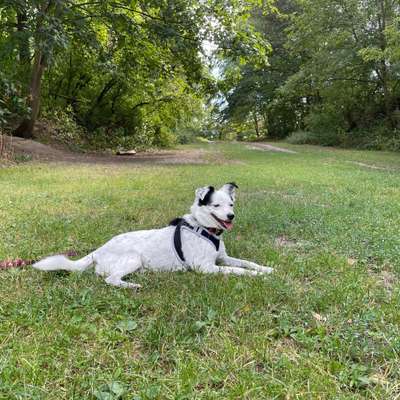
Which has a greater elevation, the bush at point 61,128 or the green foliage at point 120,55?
the green foliage at point 120,55

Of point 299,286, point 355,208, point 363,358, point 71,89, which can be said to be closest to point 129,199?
point 355,208

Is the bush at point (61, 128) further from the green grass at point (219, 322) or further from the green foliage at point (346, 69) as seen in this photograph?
the green grass at point (219, 322)

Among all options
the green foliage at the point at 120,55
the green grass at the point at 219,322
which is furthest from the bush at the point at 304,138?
the green grass at the point at 219,322

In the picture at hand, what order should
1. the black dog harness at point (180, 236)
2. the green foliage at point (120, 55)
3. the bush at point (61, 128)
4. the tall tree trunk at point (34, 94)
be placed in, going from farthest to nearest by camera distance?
the bush at point (61, 128) < the tall tree trunk at point (34, 94) < the green foliage at point (120, 55) < the black dog harness at point (180, 236)

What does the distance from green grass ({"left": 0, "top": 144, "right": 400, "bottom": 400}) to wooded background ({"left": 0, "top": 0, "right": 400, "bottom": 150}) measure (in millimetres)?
9275

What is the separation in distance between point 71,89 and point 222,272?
74.9 ft

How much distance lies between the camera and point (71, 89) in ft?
78.1

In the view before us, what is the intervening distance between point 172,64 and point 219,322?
17.0 meters

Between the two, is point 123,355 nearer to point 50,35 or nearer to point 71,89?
point 50,35

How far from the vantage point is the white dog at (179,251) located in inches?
146

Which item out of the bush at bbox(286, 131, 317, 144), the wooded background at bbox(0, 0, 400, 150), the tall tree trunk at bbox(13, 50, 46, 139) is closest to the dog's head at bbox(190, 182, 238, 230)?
the wooded background at bbox(0, 0, 400, 150)

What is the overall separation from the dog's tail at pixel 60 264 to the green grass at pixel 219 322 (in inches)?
3.7

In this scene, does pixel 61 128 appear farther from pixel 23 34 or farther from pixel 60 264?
pixel 60 264

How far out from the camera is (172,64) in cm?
1812
